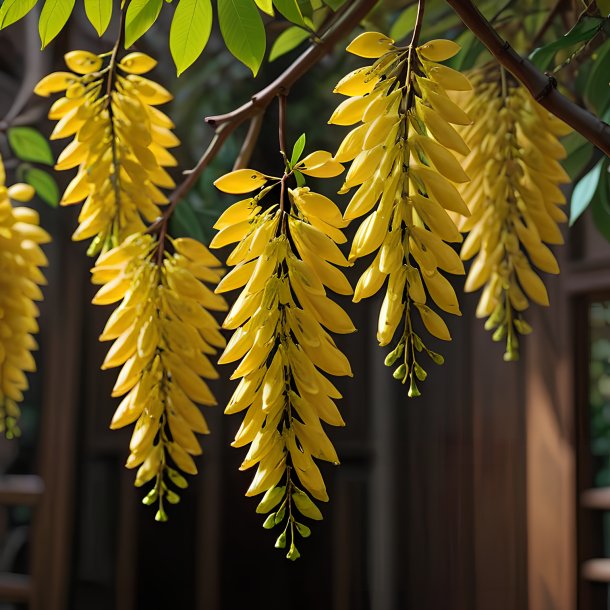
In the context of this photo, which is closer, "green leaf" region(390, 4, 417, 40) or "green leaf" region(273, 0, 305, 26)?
"green leaf" region(273, 0, 305, 26)

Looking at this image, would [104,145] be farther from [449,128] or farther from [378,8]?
[378,8]

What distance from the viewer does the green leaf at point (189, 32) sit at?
2.20ft

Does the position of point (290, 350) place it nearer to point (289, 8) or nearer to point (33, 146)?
point (289, 8)

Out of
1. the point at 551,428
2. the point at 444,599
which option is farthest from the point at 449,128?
the point at 444,599

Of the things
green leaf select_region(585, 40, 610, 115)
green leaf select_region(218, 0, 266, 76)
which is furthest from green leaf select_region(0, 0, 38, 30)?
→ green leaf select_region(585, 40, 610, 115)

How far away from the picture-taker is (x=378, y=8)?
1.34 m

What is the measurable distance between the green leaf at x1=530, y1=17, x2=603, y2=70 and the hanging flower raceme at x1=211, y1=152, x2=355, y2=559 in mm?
259

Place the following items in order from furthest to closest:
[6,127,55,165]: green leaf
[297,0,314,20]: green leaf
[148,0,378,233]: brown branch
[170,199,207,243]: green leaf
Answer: [6,127,55,165]: green leaf, [170,199,207,243]: green leaf, [297,0,314,20]: green leaf, [148,0,378,233]: brown branch

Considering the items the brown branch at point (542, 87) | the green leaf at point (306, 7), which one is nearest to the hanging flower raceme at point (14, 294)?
the green leaf at point (306, 7)

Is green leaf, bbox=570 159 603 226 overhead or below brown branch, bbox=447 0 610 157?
overhead

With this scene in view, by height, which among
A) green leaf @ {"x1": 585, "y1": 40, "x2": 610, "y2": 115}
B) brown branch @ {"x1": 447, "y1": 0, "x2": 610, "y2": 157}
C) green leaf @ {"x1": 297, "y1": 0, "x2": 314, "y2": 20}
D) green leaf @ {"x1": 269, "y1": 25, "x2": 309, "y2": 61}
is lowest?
brown branch @ {"x1": 447, "y1": 0, "x2": 610, "y2": 157}

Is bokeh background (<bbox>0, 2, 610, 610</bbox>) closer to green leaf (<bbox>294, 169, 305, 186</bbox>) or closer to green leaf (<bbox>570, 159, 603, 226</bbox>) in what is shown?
green leaf (<bbox>570, 159, 603, 226</bbox>)

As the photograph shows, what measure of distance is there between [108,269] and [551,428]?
99 cm

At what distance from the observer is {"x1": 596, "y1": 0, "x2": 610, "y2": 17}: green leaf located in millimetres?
802
